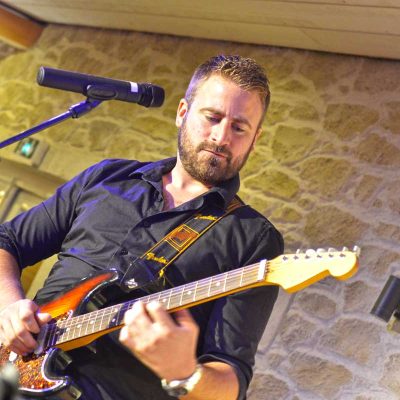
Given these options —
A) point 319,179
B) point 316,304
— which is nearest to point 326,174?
point 319,179

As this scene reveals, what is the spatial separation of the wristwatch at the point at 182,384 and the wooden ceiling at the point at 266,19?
6.10 ft

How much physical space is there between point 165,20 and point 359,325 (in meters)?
2.14

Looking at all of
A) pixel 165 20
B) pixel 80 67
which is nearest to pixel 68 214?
pixel 165 20

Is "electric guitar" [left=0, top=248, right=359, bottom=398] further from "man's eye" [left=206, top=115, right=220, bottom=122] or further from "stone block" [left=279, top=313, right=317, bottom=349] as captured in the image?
"stone block" [left=279, top=313, right=317, bottom=349]

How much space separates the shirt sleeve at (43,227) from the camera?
2105mm

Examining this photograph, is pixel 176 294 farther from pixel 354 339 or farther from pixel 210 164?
pixel 354 339

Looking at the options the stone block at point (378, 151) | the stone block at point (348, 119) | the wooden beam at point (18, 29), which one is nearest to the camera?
the stone block at point (378, 151)

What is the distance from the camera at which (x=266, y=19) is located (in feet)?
11.0

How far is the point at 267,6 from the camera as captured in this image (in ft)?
10.4

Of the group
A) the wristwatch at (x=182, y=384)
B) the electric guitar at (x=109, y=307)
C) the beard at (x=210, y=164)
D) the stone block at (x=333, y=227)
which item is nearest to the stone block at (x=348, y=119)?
the stone block at (x=333, y=227)

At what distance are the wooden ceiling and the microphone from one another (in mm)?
1143

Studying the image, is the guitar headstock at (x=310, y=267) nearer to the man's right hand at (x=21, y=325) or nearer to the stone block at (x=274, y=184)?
the man's right hand at (x=21, y=325)

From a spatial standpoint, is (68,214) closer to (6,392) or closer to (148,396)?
(148,396)

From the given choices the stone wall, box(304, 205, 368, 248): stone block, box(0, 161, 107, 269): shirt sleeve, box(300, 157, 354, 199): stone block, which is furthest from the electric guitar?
box(300, 157, 354, 199): stone block
